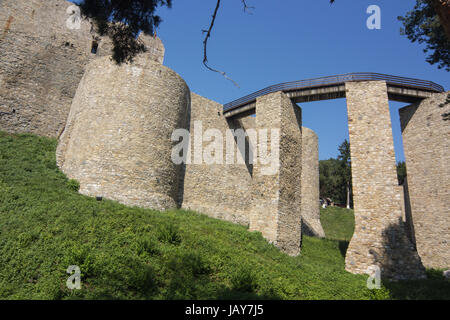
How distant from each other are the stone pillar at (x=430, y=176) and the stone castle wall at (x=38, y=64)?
19.1 meters

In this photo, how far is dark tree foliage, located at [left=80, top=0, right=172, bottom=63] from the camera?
730 centimetres

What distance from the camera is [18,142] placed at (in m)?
13.8

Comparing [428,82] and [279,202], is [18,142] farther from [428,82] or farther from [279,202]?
[428,82]

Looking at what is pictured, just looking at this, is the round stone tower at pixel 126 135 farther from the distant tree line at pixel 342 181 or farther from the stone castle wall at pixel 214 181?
the distant tree line at pixel 342 181

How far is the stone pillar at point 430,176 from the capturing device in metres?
12.4

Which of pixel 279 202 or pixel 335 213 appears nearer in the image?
pixel 279 202

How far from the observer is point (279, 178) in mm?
12773

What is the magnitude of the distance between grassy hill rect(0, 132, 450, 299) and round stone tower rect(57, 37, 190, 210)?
1468mm

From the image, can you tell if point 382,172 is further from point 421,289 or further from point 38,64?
point 38,64

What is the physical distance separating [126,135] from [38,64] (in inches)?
310

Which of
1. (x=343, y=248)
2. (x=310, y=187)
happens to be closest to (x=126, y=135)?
(x=343, y=248)

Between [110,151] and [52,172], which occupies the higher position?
[110,151]
